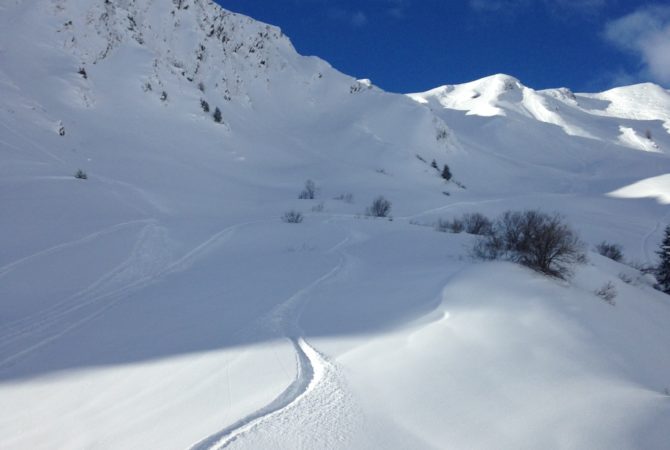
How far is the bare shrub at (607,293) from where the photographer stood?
8.67 metres

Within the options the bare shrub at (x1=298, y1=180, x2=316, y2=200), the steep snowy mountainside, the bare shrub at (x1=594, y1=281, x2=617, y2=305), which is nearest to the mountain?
the bare shrub at (x1=594, y1=281, x2=617, y2=305)

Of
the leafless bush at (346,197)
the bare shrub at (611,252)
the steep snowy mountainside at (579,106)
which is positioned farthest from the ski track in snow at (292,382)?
the steep snowy mountainside at (579,106)

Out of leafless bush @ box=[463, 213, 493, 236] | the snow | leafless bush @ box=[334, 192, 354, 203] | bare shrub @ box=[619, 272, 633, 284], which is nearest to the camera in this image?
bare shrub @ box=[619, 272, 633, 284]

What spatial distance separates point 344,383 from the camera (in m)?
3.91

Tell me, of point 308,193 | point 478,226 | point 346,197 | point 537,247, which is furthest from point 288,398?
point 346,197

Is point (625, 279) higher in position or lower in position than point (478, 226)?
lower

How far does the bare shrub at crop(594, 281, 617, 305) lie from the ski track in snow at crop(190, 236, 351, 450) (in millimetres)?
6437

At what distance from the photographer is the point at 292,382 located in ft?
13.1

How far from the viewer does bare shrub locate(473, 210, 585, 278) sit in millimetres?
9688

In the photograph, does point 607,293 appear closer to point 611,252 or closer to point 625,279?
point 625,279

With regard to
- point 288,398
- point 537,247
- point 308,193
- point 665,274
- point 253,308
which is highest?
point 308,193

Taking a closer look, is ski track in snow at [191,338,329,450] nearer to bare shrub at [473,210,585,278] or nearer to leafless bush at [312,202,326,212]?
bare shrub at [473,210,585,278]

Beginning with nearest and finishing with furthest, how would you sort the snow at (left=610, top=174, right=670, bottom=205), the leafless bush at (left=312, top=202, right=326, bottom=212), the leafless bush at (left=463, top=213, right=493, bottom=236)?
the leafless bush at (left=463, top=213, right=493, bottom=236) → the leafless bush at (left=312, top=202, right=326, bottom=212) → the snow at (left=610, top=174, right=670, bottom=205)

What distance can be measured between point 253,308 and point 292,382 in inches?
112
